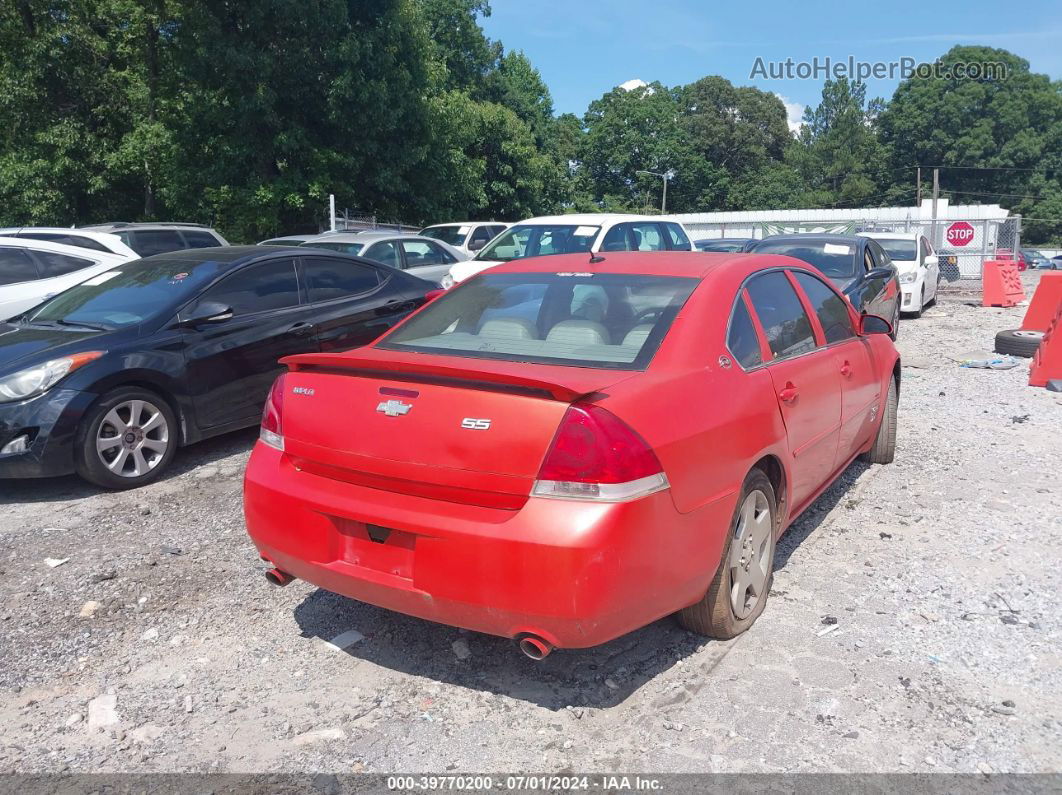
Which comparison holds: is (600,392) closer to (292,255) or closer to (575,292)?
(575,292)

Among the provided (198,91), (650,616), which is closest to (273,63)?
(198,91)

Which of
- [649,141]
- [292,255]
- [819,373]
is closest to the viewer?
[819,373]

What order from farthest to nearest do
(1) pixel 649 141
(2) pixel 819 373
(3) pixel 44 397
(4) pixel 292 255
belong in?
(1) pixel 649 141
(4) pixel 292 255
(3) pixel 44 397
(2) pixel 819 373

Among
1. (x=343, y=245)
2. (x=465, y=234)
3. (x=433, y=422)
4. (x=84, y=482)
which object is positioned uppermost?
(x=465, y=234)

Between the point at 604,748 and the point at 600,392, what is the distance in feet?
4.02

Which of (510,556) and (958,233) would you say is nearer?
(510,556)

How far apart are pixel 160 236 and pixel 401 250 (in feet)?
14.4

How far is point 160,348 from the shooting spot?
599 centimetres

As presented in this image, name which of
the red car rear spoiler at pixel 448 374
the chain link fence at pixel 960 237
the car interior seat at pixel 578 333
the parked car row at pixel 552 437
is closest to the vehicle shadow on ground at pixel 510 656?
the parked car row at pixel 552 437

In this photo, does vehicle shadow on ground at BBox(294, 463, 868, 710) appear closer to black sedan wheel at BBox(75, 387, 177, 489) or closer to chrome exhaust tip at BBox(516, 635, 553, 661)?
chrome exhaust tip at BBox(516, 635, 553, 661)

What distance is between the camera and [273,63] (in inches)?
797

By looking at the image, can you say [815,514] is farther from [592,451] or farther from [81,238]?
[81,238]

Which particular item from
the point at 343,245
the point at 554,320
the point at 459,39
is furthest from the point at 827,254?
the point at 459,39

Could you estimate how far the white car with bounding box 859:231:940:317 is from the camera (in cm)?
1535
